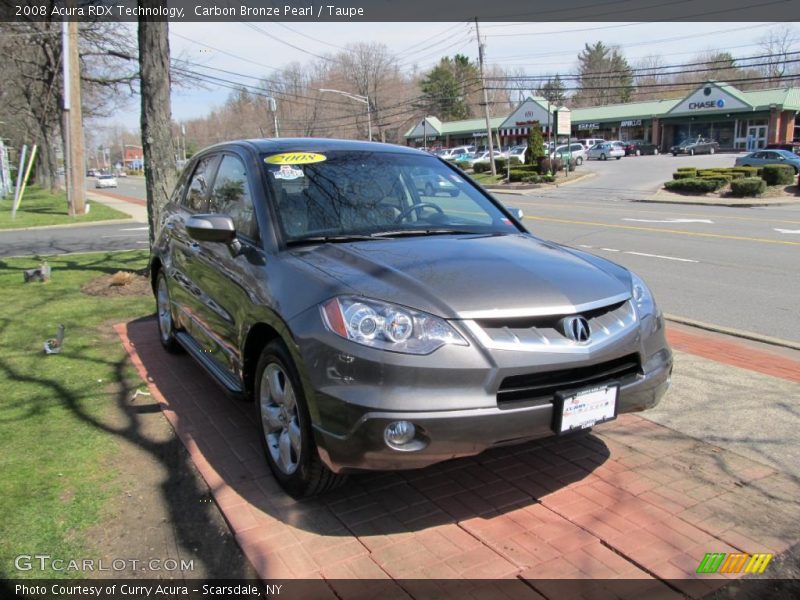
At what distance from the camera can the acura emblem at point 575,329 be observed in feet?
9.34

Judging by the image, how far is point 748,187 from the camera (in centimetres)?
2503

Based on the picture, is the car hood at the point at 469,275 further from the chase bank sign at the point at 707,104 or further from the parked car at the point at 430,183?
the chase bank sign at the point at 707,104

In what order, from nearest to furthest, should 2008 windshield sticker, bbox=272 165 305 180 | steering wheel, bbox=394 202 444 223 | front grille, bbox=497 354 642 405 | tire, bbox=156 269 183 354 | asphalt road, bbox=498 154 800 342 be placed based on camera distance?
front grille, bbox=497 354 642 405, 2008 windshield sticker, bbox=272 165 305 180, steering wheel, bbox=394 202 444 223, tire, bbox=156 269 183 354, asphalt road, bbox=498 154 800 342

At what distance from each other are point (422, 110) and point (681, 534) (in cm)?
9446

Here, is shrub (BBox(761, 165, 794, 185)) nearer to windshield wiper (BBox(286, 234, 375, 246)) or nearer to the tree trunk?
the tree trunk

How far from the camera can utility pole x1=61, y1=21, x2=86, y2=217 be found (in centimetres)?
2083

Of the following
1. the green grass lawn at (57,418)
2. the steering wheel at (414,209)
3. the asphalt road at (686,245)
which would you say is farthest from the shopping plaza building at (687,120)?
the steering wheel at (414,209)

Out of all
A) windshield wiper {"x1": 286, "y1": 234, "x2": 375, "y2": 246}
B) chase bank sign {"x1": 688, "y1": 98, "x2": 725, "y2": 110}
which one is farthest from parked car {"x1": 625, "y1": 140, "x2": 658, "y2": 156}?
windshield wiper {"x1": 286, "y1": 234, "x2": 375, "y2": 246}

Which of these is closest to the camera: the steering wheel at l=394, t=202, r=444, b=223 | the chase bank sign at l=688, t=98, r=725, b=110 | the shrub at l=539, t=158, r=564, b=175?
the steering wheel at l=394, t=202, r=444, b=223

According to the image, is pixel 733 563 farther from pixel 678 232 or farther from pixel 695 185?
pixel 695 185

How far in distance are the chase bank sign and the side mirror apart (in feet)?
210

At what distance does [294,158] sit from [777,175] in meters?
28.7

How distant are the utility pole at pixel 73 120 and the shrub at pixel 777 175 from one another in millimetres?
26908

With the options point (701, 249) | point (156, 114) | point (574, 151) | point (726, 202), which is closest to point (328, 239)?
point (156, 114)
